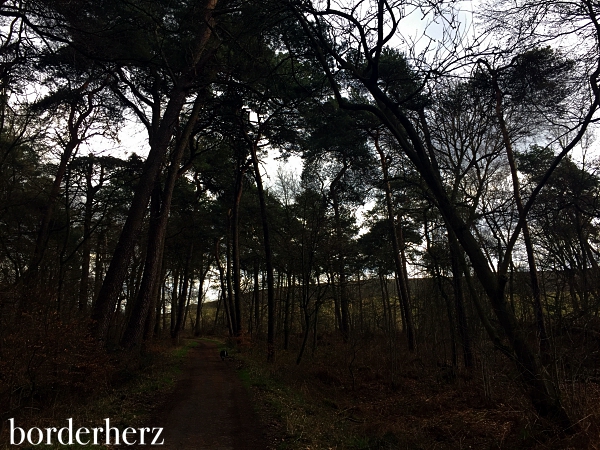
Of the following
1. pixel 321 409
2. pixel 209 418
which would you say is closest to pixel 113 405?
pixel 209 418

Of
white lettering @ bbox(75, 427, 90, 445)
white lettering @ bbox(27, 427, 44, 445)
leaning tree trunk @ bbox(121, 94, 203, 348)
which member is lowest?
white lettering @ bbox(75, 427, 90, 445)

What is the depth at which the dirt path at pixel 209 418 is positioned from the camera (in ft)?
18.5

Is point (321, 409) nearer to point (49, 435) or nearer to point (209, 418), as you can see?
point (209, 418)

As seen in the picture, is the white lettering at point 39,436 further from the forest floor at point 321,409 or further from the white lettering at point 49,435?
the forest floor at point 321,409

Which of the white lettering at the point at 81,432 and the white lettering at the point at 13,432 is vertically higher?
the white lettering at the point at 13,432

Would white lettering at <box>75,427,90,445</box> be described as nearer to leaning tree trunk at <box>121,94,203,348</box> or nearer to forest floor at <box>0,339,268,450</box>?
forest floor at <box>0,339,268,450</box>

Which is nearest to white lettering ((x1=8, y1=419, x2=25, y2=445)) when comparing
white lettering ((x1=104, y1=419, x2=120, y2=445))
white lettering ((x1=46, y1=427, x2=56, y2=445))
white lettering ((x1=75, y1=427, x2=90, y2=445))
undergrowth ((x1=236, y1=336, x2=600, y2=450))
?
white lettering ((x1=46, y1=427, x2=56, y2=445))

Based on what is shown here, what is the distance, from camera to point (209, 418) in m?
6.86

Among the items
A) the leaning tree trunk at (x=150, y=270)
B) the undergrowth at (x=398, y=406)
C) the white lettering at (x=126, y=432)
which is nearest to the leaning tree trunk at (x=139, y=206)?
the leaning tree trunk at (x=150, y=270)

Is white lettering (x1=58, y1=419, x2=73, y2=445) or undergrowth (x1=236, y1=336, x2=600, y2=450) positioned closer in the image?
white lettering (x1=58, y1=419, x2=73, y2=445)

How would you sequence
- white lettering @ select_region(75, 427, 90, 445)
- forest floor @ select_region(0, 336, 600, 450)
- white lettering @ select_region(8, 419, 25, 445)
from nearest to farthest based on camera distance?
white lettering @ select_region(8, 419, 25, 445) < white lettering @ select_region(75, 427, 90, 445) < forest floor @ select_region(0, 336, 600, 450)

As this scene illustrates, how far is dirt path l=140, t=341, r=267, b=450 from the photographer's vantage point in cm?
562

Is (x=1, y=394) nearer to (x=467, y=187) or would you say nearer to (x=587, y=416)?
(x=587, y=416)

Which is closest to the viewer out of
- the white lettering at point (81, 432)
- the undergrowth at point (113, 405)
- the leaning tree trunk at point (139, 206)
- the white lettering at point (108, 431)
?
the white lettering at point (81, 432)
